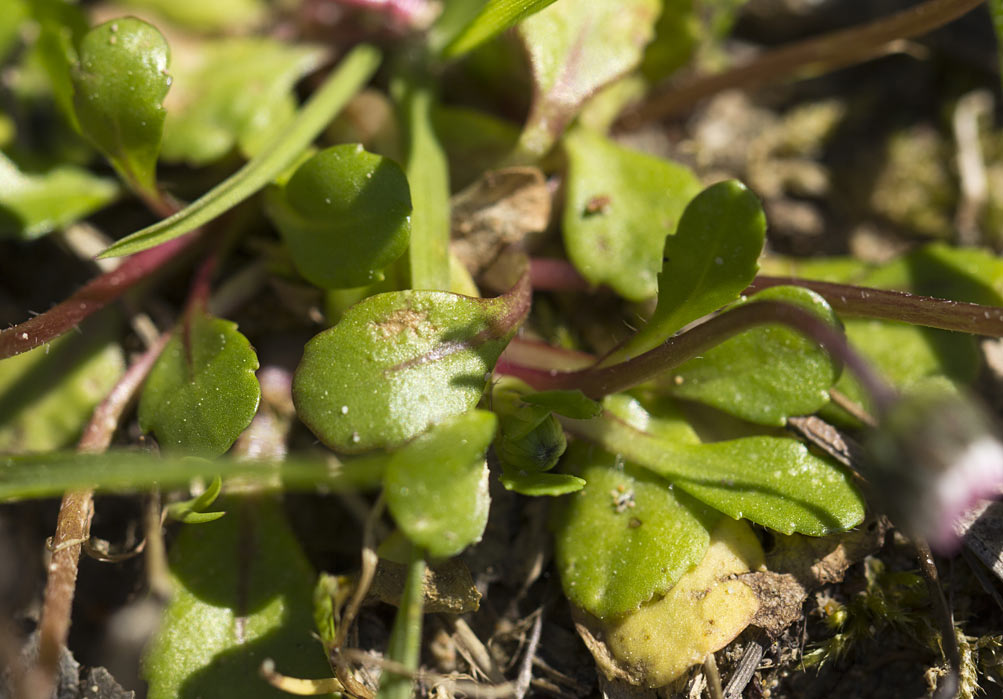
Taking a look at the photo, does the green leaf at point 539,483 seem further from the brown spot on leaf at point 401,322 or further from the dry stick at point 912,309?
the dry stick at point 912,309

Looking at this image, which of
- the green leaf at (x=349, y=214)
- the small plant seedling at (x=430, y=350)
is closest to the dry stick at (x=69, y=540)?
the small plant seedling at (x=430, y=350)

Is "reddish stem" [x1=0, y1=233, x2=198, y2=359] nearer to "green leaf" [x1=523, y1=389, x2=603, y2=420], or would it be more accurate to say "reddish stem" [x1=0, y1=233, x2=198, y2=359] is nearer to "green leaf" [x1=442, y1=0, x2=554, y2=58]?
"green leaf" [x1=442, y1=0, x2=554, y2=58]

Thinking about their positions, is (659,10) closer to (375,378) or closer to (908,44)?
(908,44)

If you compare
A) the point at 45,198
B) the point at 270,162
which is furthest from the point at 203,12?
the point at 270,162

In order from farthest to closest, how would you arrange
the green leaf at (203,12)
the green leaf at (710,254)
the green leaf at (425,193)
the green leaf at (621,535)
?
the green leaf at (203,12) < the green leaf at (425,193) < the green leaf at (621,535) < the green leaf at (710,254)

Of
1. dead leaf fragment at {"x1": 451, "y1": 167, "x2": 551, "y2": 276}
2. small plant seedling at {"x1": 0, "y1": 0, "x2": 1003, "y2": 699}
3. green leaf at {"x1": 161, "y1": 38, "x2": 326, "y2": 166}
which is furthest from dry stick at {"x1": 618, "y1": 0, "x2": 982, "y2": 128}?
green leaf at {"x1": 161, "y1": 38, "x2": 326, "y2": 166}

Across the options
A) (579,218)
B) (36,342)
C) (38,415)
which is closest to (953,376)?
(579,218)
